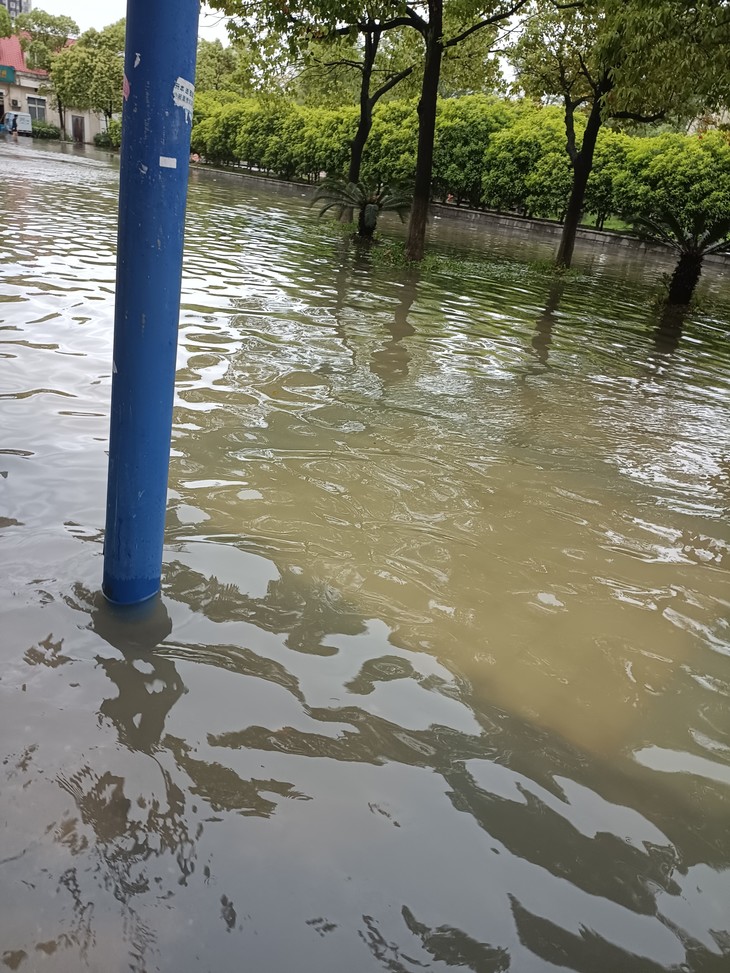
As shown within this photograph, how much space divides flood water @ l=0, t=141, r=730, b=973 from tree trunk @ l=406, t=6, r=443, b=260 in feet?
29.4

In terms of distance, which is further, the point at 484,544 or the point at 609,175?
the point at 609,175

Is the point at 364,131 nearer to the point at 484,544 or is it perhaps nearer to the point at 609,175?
the point at 609,175

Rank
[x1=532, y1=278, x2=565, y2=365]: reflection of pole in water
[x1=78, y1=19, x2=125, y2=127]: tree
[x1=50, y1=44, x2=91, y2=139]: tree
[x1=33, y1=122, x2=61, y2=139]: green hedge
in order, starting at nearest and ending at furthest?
1. [x1=532, y1=278, x2=565, y2=365]: reflection of pole in water
2. [x1=78, y1=19, x2=125, y2=127]: tree
3. [x1=50, y1=44, x2=91, y2=139]: tree
4. [x1=33, y1=122, x2=61, y2=139]: green hedge

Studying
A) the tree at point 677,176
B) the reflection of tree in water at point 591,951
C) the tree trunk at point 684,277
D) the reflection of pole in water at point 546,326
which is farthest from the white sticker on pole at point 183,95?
the tree at point 677,176

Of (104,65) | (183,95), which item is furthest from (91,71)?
(183,95)

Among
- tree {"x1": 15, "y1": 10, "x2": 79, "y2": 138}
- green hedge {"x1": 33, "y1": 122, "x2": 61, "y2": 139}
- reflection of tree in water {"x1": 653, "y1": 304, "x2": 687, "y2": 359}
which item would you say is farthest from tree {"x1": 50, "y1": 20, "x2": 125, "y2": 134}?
reflection of tree in water {"x1": 653, "y1": 304, "x2": 687, "y2": 359}

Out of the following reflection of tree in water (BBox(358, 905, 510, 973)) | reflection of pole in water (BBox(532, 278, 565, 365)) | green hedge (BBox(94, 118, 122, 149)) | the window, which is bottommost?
reflection of tree in water (BBox(358, 905, 510, 973))

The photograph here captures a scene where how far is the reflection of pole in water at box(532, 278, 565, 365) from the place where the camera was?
7.75m

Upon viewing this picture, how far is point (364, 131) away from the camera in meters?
19.5

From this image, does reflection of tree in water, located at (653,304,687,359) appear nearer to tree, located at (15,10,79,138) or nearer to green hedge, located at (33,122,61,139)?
green hedge, located at (33,122,61,139)

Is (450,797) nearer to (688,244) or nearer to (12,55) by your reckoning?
(688,244)

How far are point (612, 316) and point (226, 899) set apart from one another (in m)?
10.8

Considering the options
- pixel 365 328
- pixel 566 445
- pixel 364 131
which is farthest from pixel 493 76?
pixel 566 445

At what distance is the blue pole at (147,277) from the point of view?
195cm
